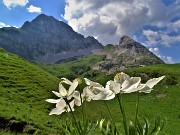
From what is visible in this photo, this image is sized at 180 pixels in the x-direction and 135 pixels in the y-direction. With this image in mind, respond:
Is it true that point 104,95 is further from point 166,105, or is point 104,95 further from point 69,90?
point 166,105

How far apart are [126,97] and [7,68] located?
863 inches

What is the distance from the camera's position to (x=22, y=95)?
111 ft

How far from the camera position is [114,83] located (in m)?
3.20

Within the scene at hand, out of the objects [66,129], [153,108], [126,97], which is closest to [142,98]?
[126,97]

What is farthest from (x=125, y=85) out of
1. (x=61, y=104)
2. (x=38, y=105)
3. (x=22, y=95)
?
(x=22, y=95)

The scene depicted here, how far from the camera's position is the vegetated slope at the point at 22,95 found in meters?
19.8

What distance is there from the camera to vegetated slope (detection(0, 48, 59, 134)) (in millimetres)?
19766

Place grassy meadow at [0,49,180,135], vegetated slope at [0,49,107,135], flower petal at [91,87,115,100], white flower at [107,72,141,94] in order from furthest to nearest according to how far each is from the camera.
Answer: grassy meadow at [0,49,180,135], vegetated slope at [0,49,107,135], white flower at [107,72,141,94], flower petal at [91,87,115,100]

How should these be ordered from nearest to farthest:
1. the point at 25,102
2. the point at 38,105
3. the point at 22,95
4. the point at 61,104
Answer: the point at 61,104 → the point at 38,105 → the point at 25,102 → the point at 22,95

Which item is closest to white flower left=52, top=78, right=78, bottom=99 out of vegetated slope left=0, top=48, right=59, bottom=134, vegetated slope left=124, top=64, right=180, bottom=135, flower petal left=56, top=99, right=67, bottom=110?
flower petal left=56, top=99, right=67, bottom=110

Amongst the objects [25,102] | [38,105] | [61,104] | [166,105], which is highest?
[61,104]

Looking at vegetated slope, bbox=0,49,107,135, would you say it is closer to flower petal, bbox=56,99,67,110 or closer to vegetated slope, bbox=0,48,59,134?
vegetated slope, bbox=0,48,59,134

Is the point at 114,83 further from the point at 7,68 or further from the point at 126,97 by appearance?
the point at 126,97

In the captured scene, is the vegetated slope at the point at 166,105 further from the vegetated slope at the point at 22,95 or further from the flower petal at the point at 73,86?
the flower petal at the point at 73,86
